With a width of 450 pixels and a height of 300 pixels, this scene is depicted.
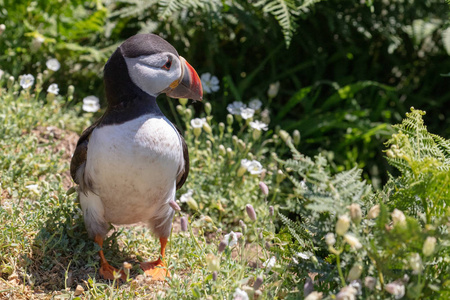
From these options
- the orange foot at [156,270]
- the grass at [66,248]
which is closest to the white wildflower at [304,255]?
the grass at [66,248]

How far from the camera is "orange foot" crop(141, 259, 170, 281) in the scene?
9.40 feet

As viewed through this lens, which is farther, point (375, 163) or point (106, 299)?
point (375, 163)

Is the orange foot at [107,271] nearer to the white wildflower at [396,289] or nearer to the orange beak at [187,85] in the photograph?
the orange beak at [187,85]

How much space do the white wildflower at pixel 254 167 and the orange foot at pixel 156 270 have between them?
0.77 meters

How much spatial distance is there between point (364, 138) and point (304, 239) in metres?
2.32

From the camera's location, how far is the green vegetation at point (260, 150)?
2.26 metres

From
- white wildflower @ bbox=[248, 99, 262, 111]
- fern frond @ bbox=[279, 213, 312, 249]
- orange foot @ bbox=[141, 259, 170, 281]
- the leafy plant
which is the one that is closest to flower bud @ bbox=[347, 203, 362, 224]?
the leafy plant

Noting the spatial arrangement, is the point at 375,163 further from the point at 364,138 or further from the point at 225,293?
the point at 225,293

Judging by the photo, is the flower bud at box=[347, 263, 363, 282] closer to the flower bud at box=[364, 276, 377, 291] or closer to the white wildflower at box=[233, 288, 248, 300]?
the flower bud at box=[364, 276, 377, 291]

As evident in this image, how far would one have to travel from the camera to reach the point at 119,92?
8.68ft

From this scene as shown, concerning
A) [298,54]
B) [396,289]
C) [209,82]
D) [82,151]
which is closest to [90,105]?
[209,82]

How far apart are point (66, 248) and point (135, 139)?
838mm

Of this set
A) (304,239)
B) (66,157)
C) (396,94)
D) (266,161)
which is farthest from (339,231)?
(396,94)

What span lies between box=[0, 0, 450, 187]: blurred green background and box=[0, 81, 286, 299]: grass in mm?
1016
